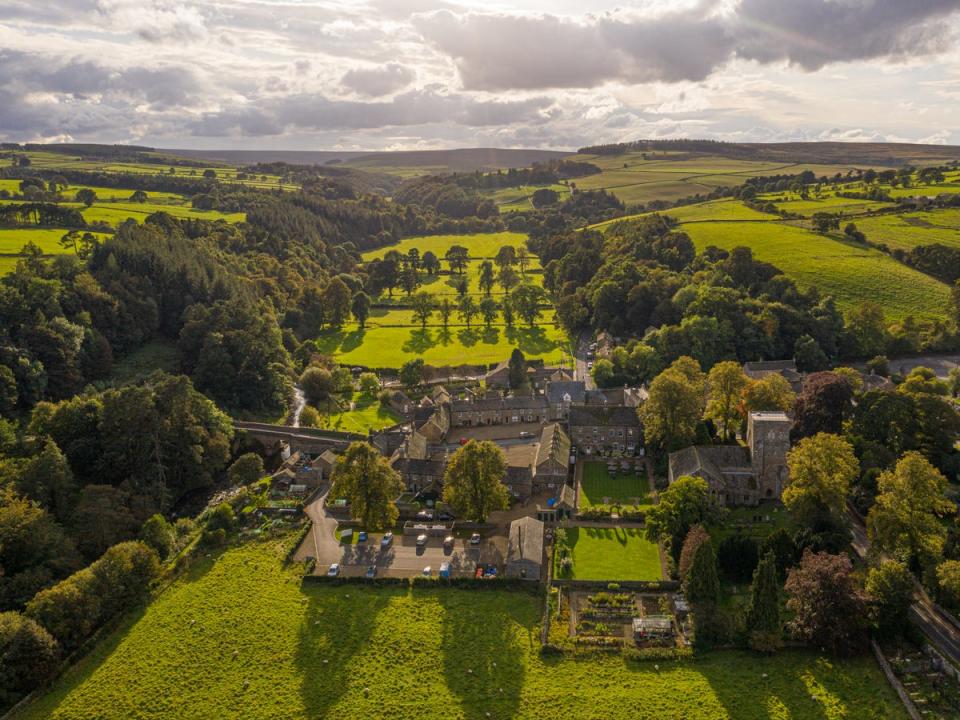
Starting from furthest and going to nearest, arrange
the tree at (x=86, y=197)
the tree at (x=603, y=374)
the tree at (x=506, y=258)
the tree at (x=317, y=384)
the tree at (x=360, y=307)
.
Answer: the tree at (x=506, y=258), the tree at (x=86, y=197), the tree at (x=360, y=307), the tree at (x=317, y=384), the tree at (x=603, y=374)

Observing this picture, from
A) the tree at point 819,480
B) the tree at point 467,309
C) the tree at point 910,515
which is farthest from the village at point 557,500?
the tree at point 467,309

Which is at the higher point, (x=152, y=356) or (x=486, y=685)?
(x=152, y=356)

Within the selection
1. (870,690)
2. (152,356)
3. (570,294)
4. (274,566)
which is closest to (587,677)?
(870,690)

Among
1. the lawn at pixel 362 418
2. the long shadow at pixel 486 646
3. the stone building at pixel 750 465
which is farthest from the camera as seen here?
the lawn at pixel 362 418

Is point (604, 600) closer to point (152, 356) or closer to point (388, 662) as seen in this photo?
point (388, 662)

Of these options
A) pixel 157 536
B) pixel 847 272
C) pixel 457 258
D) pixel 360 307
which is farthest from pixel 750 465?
pixel 457 258

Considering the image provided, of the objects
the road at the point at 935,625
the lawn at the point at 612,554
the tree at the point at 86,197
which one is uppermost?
the tree at the point at 86,197

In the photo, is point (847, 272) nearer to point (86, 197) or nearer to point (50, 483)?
point (50, 483)

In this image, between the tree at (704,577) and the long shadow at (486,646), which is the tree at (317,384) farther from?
the tree at (704,577)
